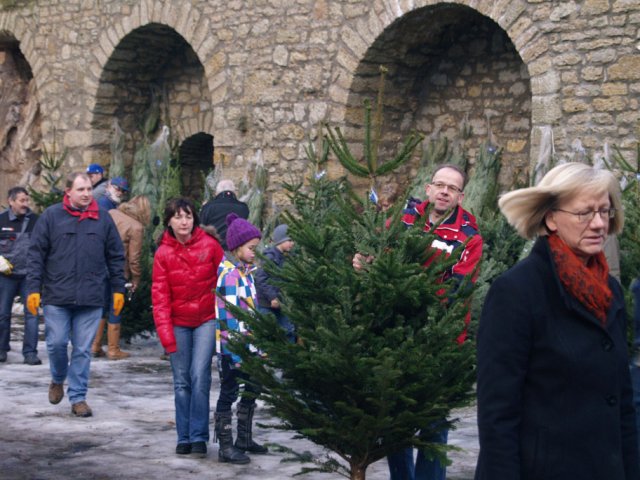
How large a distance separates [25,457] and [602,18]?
6.02 m

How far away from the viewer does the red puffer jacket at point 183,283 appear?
6.31 meters

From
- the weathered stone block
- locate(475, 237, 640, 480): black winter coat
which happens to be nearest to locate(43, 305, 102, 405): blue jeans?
the weathered stone block

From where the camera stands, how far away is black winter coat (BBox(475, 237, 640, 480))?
287 centimetres

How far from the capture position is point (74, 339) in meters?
7.45

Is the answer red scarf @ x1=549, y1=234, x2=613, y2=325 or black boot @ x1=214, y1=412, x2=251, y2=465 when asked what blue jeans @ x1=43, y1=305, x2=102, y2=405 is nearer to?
black boot @ x1=214, y1=412, x2=251, y2=465

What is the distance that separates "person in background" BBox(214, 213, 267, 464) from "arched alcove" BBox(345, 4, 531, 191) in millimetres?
5251

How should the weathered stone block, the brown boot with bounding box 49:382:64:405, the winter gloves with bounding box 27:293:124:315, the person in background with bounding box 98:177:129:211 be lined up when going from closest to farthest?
the winter gloves with bounding box 27:293:124:315
the brown boot with bounding box 49:382:64:405
the weathered stone block
the person in background with bounding box 98:177:129:211

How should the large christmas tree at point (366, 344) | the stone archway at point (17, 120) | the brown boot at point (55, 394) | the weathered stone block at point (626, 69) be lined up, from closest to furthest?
the large christmas tree at point (366, 344) < the brown boot at point (55, 394) < the weathered stone block at point (626, 69) < the stone archway at point (17, 120)

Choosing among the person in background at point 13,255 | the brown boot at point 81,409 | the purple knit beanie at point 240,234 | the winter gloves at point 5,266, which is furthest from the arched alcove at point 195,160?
the purple knit beanie at point 240,234

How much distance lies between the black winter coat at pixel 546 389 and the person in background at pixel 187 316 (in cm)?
356

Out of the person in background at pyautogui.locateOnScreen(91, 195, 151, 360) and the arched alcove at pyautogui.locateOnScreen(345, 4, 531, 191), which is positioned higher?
the arched alcove at pyautogui.locateOnScreen(345, 4, 531, 191)

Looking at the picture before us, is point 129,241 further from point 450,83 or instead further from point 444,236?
point 444,236

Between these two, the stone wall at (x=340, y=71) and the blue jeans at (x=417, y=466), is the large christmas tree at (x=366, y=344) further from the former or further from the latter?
the stone wall at (x=340, y=71)

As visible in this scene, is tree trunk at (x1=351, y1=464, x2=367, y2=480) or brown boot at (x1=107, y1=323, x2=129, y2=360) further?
brown boot at (x1=107, y1=323, x2=129, y2=360)
